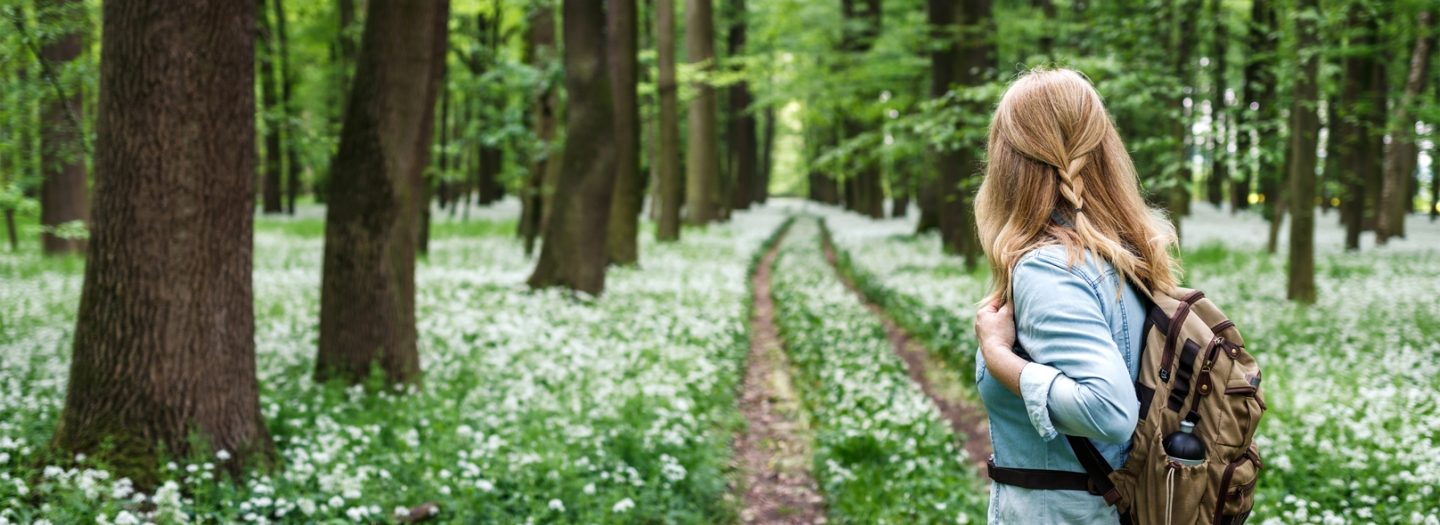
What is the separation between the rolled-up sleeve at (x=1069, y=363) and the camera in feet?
6.32

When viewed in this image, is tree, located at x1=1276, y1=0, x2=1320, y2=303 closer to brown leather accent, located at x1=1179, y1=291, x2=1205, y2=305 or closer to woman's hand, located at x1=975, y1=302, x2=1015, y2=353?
brown leather accent, located at x1=1179, y1=291, x2=1205, y2=305

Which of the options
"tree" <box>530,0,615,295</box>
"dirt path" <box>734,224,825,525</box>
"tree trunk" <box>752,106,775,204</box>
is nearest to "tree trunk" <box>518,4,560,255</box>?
"tree" <box>530,0,615,295</box>

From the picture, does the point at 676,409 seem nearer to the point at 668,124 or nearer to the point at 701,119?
the point at 668,124

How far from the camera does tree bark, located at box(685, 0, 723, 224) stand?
26344 mm

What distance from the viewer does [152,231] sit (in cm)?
487

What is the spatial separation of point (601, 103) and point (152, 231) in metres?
8.81

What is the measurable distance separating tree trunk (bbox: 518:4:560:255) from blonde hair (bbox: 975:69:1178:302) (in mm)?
14792

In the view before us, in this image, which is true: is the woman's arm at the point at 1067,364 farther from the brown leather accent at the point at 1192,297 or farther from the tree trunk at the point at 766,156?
the tree trunk at the point at 766,156

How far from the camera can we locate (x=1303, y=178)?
40.5ft

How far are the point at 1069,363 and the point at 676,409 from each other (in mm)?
5715

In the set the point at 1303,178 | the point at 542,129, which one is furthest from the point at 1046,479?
the point at 542,129

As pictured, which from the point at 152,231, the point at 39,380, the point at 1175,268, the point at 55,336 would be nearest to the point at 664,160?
the point at 55,336

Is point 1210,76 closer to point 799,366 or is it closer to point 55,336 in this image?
point 799,366

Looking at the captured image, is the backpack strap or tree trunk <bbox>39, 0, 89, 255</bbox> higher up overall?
tree trunk <bbox>39, 0, 89, 255</bbox>
